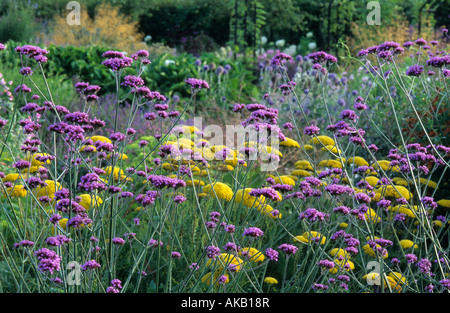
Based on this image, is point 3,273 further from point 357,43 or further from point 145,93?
point 357,43

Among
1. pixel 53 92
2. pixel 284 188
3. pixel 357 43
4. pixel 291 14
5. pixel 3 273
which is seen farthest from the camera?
pixel 291 14

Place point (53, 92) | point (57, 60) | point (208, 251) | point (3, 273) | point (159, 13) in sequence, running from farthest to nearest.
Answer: point (159, 13) < point (57, 60) < point (53, 92) < point (3, 273) < point (208, 251)

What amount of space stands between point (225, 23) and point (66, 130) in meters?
18.1

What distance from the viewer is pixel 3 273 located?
11.1 feet

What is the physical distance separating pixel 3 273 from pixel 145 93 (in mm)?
1700

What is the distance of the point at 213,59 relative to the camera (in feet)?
34.9

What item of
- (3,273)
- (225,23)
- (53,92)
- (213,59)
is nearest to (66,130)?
(3,273)

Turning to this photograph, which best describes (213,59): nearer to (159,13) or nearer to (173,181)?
(173,181)

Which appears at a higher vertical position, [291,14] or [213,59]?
[291,14]

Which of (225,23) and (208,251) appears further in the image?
(225,23)
